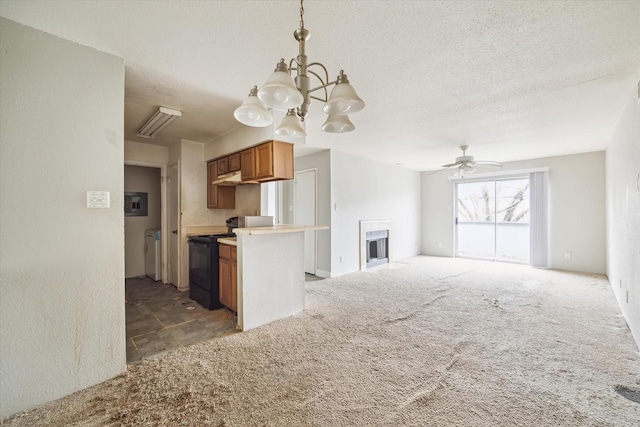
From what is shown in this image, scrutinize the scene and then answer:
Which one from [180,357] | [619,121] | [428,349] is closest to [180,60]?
[180,357]

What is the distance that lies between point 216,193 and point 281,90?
131 inches

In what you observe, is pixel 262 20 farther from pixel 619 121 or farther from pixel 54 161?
pixel 619 121

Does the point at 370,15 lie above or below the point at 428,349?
above

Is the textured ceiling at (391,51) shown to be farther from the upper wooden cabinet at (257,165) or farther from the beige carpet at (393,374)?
the beige carpet at (393,374)

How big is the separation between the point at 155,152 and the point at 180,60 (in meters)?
3.06

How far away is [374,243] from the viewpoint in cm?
626

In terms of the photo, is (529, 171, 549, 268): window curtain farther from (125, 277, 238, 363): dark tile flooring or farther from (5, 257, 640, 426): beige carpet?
(125, 277, 238, 363): dark tile flooring

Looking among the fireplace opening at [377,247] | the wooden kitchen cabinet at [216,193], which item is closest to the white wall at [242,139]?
the wooden kitchen cabinet at [216,193]

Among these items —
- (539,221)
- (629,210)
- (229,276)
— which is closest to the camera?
(629,210)

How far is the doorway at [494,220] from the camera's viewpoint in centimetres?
654

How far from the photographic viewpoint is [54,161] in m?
1.81

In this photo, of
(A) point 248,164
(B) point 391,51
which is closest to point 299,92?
(B) point 391,51

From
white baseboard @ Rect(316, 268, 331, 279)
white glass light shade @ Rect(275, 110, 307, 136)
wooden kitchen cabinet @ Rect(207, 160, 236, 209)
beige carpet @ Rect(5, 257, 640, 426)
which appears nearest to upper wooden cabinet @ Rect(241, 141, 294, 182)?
wooden kitchen cabinet @ Rect(207, 160, 236, 209)

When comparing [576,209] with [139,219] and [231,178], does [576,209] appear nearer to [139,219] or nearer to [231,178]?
[231,178]
